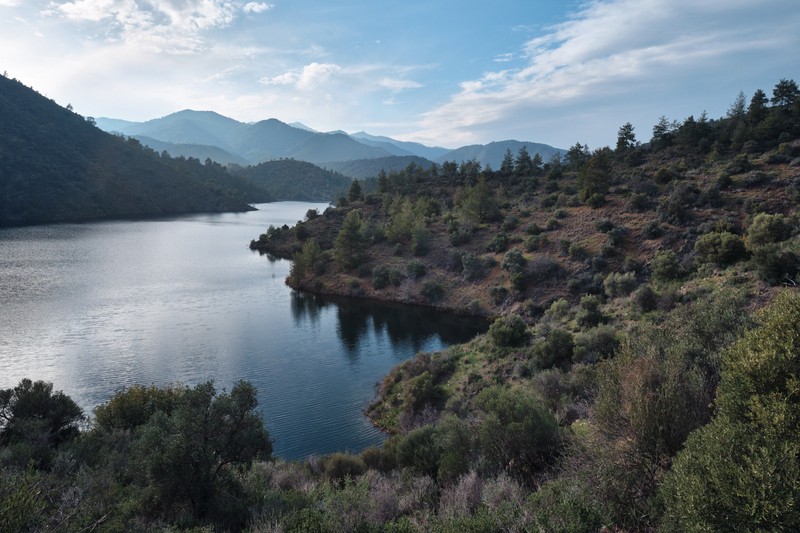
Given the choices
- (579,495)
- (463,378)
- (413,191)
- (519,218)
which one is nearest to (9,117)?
(413,191)

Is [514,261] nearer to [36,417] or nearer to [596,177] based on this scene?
[596,177]

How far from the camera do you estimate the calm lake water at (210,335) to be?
30767 millimetres

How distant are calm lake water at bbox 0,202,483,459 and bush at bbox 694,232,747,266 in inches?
893

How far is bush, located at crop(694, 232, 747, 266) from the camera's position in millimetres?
35938

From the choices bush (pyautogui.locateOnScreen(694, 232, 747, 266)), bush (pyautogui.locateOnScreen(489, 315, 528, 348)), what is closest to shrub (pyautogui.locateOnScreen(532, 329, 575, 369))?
bush (pyautogui.locateOnScreen(489, 315, 528, 348))

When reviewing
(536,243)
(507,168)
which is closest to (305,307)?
(536,243)

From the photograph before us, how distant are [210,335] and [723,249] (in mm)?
47434

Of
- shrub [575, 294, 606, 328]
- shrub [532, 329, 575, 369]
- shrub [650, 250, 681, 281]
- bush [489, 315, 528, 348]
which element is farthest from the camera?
shrub [650, 250, 681, 281]

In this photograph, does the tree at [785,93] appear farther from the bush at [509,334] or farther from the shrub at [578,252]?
the bush at [509,334]

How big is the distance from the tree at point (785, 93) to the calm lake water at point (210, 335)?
7342 centimetres

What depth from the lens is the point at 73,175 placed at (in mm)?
146375

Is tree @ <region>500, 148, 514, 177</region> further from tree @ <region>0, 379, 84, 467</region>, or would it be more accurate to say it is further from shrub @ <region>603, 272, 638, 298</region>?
tree @ <region>0, 379, 84, 467</region>

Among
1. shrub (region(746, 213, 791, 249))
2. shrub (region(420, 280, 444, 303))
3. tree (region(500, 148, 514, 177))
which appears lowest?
shrub (region(420, 280, 444, 303))

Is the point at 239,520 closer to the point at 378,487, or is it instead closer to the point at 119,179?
the point at 378,487
